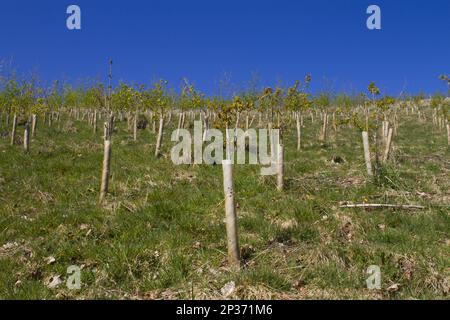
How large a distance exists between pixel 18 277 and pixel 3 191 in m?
4.42

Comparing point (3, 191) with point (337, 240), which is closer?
point (337, 240)

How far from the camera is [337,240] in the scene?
231 inches

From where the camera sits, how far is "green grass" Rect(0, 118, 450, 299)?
4664 mm

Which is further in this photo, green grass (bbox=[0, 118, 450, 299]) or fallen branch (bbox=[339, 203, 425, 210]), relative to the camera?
fallen branch (bbox=[339, 203, 425, 210])

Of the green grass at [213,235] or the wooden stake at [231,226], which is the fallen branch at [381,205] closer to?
the green grass at [213,235]

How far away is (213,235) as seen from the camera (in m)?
6.12

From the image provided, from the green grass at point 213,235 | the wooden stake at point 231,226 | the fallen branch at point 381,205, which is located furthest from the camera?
the fallen branch at point 381,205

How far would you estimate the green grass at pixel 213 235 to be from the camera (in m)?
4.66

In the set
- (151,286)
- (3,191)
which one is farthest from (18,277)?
(3,191)

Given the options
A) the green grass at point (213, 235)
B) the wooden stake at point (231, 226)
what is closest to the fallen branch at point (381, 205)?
the green grass at point (213, 235)

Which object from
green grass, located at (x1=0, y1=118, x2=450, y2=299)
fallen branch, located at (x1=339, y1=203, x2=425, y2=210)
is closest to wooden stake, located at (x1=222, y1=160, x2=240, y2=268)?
green grass, located at (x1=0, y1=118, x2=450, y2=299)

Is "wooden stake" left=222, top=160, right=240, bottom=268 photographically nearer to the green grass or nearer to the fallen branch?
the green grass
